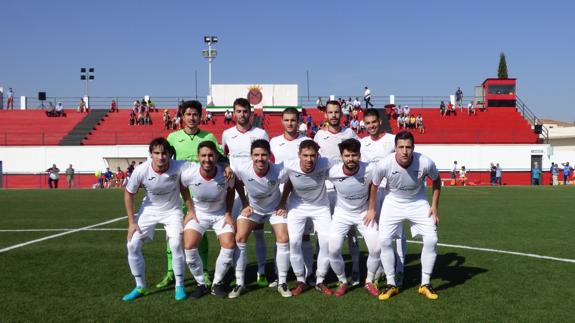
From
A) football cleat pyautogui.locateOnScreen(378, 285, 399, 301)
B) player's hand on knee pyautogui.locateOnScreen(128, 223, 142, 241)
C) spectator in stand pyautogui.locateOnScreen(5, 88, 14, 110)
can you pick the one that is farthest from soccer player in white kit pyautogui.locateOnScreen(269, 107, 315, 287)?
spectator in stand pyautogui.locateOnScreen(5, 88, 14, 110)

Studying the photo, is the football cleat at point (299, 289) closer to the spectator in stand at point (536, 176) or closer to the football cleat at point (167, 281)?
the football cleat at point (167, 281)

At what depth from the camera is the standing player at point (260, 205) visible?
21.3 ft

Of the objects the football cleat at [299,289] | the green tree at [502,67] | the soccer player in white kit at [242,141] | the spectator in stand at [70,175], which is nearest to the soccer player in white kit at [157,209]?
the soccer player in white kit at [242,141]

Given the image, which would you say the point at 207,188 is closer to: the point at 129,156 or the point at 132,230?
the point at 132,230

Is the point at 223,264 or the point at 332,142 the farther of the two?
the point at 332,142

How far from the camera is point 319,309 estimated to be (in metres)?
5.67

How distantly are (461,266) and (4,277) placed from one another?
691 cm

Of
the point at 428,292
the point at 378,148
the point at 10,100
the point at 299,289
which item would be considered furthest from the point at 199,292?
the point at 10,100

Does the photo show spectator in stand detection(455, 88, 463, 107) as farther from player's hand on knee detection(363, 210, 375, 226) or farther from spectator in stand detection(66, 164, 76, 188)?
player's hand on knee detection(363, 210, 375, 226)

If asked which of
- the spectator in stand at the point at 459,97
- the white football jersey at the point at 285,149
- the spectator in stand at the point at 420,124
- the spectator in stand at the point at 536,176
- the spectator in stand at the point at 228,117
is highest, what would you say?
the spectator in stand at the point at 459,97

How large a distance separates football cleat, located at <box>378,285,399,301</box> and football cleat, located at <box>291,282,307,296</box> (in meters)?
1.01

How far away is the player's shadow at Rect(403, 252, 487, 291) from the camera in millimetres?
6875

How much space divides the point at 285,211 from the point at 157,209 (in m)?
1.71

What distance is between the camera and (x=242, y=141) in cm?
755
